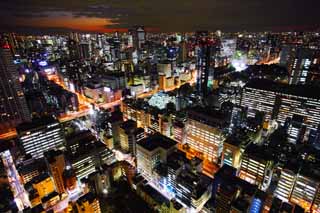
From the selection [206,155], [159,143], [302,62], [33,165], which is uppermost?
[302,62]

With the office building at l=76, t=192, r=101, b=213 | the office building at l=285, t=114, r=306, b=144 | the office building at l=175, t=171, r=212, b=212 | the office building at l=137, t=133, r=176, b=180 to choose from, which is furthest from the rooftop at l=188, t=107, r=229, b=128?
the office building at l=76, t=192, r=101, b=213

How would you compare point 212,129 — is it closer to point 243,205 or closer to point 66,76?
point 243,205

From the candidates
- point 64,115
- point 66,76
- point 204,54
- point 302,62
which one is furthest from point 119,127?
point 302,62

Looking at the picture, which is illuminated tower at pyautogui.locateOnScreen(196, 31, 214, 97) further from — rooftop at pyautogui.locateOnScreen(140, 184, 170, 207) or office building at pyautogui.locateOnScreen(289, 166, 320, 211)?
rooftop at pyautogui.locateOnScreen(140, 184, 170, 207)

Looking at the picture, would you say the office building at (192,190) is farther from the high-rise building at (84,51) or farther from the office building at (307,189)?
the high-rise building at (84,51)

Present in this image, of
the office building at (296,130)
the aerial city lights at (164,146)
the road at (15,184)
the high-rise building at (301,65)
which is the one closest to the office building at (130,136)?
the aerial city lights at (164,146)
